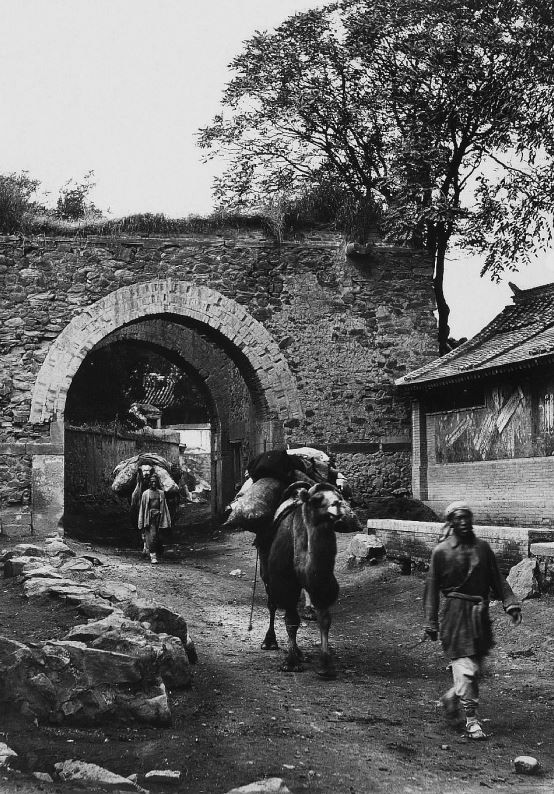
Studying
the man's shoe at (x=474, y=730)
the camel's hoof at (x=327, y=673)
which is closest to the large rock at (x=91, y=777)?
the man's shoe at (x=474, y=730)

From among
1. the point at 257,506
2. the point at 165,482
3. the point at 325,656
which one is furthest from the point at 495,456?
the point at 325,656

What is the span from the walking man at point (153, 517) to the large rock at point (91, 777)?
406 inches

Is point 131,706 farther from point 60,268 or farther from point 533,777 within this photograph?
point 60,268

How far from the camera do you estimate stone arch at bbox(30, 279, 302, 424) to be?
1588cm

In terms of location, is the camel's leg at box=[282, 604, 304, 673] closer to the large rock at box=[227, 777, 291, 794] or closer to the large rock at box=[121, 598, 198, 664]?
the large rock at box=[121, 598, 198, 664]

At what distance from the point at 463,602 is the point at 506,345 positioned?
33.9 feet

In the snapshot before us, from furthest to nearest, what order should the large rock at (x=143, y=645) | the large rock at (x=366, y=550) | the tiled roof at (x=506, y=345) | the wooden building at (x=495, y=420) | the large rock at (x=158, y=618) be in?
the tiled roof at (x=506, y=345) → the wooden building at (x=495, y=420) → the large rock at (x=366, y=550) → the large rock at (x=158, y=618) → the large rock at (x=143, y=645)

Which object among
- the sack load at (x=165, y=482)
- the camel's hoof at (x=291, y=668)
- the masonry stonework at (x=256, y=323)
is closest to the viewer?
the camel's hoof at (x=291, y=668)

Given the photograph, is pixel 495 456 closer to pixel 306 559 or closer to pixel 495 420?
pixel 495 420

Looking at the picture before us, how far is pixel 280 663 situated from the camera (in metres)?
7.93

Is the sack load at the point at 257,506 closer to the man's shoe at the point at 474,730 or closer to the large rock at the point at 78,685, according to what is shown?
the large rock at the point at 78,685

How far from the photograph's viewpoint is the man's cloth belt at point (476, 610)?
19.9ft

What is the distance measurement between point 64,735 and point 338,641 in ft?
13.7

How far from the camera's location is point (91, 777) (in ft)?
15.1
